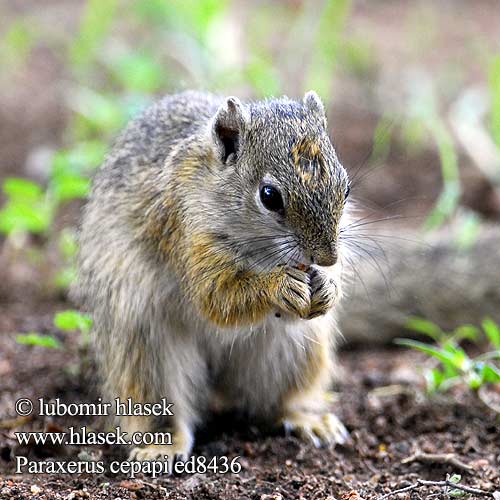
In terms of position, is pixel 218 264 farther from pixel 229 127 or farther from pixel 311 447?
pixel 311 447

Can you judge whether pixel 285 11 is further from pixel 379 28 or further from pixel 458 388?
pixel 458 388

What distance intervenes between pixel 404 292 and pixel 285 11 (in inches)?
349

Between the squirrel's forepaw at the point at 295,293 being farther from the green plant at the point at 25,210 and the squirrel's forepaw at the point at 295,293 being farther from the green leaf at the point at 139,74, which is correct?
the green leaf at the point at 139,74

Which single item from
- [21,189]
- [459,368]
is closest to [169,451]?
[459,368]

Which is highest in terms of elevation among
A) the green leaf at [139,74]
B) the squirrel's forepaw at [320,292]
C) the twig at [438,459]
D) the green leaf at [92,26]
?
the green leaf at [92,26]

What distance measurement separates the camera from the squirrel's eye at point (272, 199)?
16.4 ft

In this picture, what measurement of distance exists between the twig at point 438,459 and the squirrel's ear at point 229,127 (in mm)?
1985

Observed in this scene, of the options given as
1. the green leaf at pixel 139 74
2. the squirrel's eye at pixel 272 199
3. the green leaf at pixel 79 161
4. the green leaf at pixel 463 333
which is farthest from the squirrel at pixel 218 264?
the green leaf at pixel 139 74

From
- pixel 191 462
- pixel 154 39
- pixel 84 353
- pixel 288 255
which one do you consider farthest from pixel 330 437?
pixel 154 39

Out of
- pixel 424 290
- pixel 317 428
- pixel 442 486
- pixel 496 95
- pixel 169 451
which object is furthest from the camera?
pixel 496 95

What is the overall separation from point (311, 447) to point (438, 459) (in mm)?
847

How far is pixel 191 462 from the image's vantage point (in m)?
5.41

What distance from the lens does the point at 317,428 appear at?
589 centimetres

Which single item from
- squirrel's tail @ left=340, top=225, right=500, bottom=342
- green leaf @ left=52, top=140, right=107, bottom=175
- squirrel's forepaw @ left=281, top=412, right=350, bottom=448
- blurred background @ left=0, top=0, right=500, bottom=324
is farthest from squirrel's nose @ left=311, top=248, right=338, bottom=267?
squirrel's tail @ left=340, top=225, right=500, bottom=342
